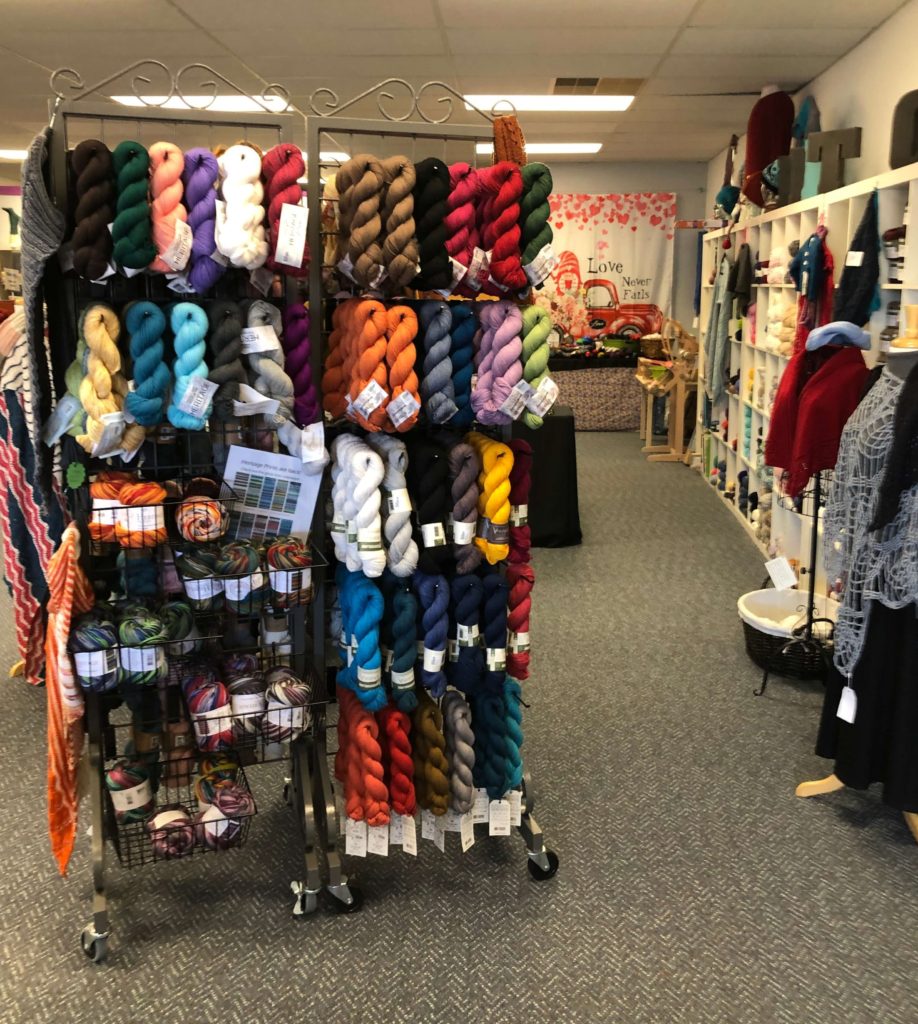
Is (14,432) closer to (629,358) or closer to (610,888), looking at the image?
(610,888)

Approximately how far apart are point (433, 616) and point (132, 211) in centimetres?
100

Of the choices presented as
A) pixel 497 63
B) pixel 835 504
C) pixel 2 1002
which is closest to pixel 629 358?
pixel 497 63

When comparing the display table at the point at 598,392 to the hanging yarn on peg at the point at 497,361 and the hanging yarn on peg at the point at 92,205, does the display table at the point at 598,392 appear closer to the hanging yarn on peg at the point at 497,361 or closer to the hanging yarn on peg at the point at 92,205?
the hanging yarn on peg at the point at 497,361

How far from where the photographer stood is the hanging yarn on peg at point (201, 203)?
1799 millimetres

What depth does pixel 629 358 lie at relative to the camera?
884 centimetres

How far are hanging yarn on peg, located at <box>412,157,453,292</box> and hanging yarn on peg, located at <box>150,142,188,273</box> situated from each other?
1.50 ft

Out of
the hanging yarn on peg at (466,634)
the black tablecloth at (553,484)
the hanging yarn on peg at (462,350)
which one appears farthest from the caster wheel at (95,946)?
the black tablecloth at (553,484)

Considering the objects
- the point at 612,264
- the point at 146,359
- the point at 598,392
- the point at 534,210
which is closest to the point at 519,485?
the point at 534,210

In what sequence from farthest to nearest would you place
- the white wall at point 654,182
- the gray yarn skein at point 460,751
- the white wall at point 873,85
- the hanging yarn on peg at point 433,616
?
the white wall at point 654,182 < the white wall at point 873,85 < the gray yarn skein at point 460,751 < the hanging yarn on peg at point 433,616

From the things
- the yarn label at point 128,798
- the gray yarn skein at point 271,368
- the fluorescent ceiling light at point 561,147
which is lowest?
the yarn label at point 128,798

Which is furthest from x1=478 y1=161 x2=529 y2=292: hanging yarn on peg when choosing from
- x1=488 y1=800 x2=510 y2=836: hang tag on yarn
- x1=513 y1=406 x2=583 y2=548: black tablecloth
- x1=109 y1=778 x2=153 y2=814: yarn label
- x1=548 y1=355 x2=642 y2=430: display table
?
x1=548 y1=355 x2=642 y2=430: display table

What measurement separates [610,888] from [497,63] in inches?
162

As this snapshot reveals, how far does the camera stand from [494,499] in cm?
206

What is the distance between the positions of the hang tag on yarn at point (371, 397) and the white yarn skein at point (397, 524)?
5.0 inches
